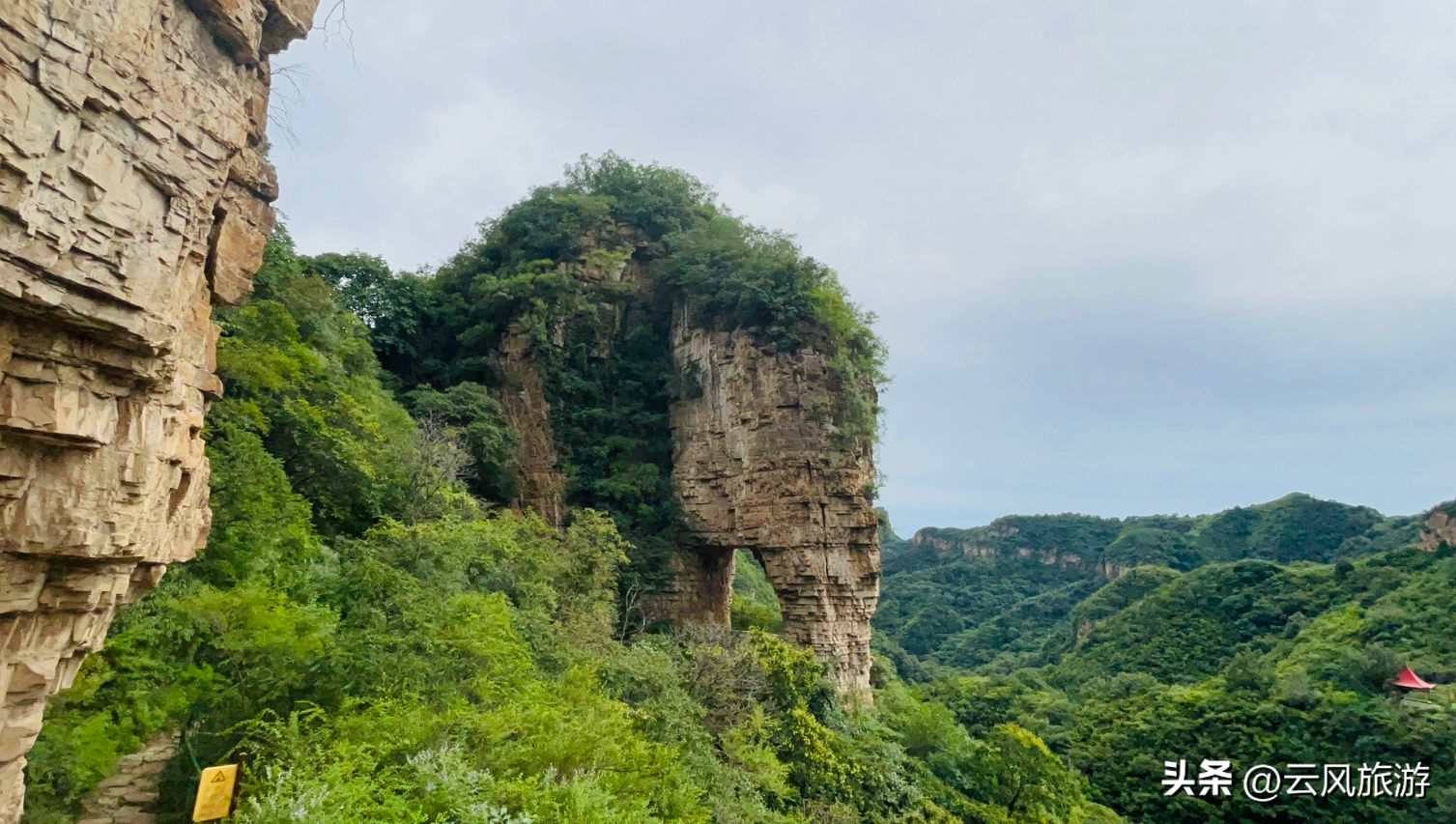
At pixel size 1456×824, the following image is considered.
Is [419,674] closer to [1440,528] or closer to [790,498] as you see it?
[790,498]

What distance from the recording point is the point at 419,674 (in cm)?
817

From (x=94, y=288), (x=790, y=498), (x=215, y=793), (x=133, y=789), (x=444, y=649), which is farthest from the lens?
(x=790, y=498)

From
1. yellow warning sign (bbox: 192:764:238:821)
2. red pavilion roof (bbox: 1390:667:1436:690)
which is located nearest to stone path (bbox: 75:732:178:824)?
yellow warning sign (bbox: 192:764:238:821)

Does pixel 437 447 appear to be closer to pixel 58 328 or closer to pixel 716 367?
pixel 716 367

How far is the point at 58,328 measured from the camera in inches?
183

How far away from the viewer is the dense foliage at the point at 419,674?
650cm

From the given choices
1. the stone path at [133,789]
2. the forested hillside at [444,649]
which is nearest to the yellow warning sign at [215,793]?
the forested hillside at [444,649]

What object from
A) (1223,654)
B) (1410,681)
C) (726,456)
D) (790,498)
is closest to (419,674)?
(790,498)

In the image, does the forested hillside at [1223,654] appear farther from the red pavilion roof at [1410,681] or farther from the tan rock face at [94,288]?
the tan rock face at [94,288]

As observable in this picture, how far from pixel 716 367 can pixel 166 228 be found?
17.0m

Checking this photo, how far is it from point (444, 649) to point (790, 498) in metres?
12.5

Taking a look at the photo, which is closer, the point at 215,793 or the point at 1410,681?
the point at 215,793

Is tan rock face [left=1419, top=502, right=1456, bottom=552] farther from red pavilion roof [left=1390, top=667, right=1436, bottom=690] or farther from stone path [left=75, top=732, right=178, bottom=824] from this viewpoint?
stone path [left=75, top=732, right=178, bottom=824]

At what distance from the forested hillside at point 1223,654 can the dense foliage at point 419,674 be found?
799 cm
